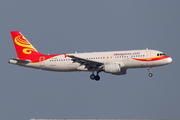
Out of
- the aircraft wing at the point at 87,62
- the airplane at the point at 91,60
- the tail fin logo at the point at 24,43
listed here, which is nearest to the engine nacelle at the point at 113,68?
the airplane at the point at 91,60

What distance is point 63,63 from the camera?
2731 inches

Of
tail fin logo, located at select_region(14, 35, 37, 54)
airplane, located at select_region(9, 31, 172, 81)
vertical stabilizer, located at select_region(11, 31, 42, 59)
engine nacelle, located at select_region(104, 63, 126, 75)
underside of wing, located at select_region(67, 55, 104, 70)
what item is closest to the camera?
engine nacelle, located at select_region(104, 63, 126, 75)

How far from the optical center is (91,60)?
65.9 m

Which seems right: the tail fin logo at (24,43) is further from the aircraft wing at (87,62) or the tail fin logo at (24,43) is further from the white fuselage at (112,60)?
the aircraft wing at (87,62)

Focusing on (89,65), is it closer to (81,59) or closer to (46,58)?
(81,59)

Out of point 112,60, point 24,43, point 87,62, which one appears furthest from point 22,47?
point 112,60

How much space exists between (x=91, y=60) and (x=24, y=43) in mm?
17452

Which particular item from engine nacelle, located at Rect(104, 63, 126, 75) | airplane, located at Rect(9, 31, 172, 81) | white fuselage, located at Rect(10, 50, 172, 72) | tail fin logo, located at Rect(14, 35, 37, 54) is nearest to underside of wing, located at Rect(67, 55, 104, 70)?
airplane, located at Rect(9, 31, 172, 81)

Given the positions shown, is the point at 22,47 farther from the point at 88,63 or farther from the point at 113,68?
the point at 113,68

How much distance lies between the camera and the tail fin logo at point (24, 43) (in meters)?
73.4

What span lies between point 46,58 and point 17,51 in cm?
732

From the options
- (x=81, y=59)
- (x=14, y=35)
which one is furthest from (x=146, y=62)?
(x=14, y=35)

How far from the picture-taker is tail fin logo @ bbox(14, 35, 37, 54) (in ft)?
241

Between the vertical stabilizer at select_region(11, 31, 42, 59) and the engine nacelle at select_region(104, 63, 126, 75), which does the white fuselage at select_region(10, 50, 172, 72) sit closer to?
the engine nacelle at select_region(104, 63, 126, 75)
